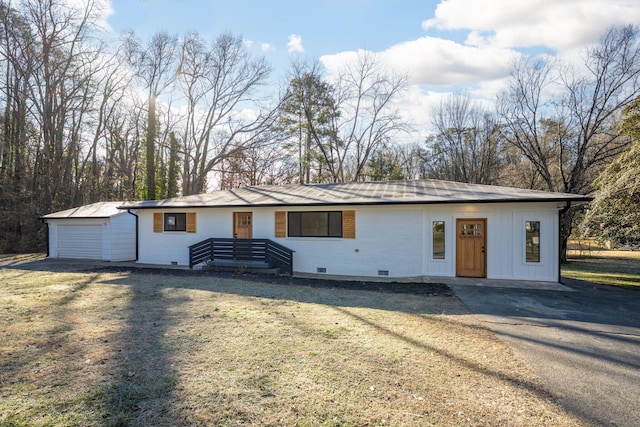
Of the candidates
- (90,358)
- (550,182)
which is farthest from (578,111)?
(90,358)

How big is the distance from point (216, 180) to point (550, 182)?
23.3 metres

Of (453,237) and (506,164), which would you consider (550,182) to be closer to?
(506,164)

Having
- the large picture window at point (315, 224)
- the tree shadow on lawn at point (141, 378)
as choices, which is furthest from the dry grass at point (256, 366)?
the large picture window at point (315, 224)

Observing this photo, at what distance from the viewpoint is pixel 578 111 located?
17672mm

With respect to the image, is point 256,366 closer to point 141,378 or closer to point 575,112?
point 141,378

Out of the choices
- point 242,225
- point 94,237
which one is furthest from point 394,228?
point 94,237

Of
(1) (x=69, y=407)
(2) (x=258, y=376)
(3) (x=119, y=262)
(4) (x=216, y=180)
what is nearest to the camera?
(1) (x=69, y=407)

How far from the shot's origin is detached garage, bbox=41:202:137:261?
14.7 metres

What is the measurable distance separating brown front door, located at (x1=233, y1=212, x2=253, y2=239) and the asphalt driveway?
7027 mm

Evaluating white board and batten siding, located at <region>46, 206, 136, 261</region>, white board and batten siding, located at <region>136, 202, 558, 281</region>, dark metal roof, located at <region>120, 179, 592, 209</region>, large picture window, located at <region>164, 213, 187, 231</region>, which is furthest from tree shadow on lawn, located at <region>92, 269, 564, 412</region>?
white board and batten siding, located at <region>46, 206, 136, 261</region>

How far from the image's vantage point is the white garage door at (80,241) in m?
15.2

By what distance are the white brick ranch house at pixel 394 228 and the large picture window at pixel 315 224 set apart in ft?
0.11

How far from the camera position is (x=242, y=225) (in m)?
12.4

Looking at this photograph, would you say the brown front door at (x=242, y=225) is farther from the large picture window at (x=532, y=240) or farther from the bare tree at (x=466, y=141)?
the bare tree at (x=466, y=141)
